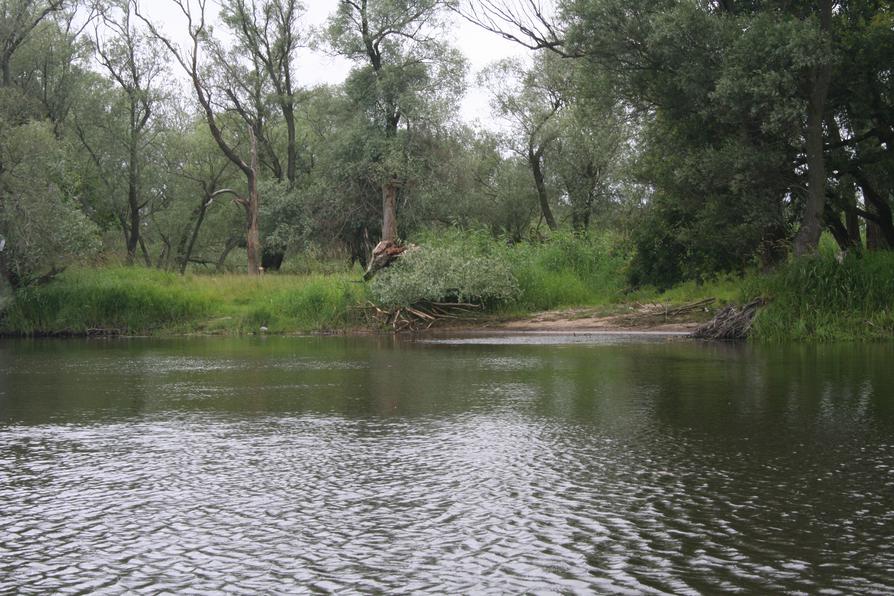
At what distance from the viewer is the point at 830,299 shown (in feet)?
66.7

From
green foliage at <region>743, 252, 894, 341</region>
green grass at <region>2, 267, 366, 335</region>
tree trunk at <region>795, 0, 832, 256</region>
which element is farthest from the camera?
green grass at <region>2, 267, 366, 335</region>

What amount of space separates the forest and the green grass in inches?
19.9

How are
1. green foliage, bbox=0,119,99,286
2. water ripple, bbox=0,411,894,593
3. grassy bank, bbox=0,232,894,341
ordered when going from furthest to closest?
green foliage, bbox=0,119,99,286
grassy bank, bbox=0,232,894,341
water ripple, bbox=0,411,894,593

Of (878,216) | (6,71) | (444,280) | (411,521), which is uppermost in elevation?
(6,71)

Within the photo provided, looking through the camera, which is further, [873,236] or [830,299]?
[873,236]

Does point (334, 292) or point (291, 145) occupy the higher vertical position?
point (291, 145)

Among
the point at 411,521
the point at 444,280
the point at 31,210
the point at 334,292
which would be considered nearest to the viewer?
the point at 411,521

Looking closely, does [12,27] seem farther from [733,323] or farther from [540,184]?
[733,323]

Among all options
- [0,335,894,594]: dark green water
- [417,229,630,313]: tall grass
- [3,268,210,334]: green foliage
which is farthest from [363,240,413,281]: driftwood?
[0,335,894,594]: dark green water

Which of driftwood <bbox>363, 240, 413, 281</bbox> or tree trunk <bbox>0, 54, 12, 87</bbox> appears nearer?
driftwood <bbox>363, 240, 413, 281</bbox>

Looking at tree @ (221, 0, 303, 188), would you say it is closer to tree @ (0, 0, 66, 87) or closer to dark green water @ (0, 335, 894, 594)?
tree @ (0, 0, 66, 87)

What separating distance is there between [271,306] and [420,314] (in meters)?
5.97

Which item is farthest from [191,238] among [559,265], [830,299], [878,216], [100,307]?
[830,299]

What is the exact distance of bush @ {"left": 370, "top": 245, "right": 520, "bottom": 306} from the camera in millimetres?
27797
